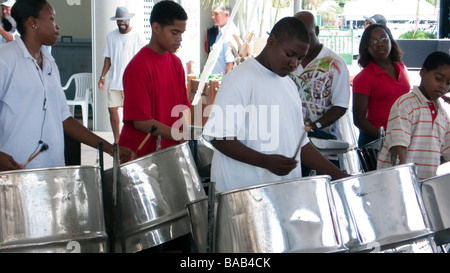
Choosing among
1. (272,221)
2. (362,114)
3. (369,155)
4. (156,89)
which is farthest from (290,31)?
(362,114)

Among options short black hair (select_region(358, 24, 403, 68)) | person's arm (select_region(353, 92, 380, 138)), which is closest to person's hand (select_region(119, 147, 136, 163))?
person's arm (select_region(353, 92, 380, 138))

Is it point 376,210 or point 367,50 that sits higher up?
point 367,50

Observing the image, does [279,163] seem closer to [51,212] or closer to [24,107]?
[51,212]

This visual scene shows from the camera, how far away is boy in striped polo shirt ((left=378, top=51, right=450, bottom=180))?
2092 mm

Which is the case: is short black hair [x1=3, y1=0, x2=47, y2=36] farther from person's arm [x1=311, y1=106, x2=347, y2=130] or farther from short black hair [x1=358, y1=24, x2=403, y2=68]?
short black hair [x1=358, y1=24, x2=403, y2=68]

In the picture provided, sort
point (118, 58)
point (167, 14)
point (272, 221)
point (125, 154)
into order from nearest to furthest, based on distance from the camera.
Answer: point (272, 221), point (125, 154), point (167, 14), point (118, 58)

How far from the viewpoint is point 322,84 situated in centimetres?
240

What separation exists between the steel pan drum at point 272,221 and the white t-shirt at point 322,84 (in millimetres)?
986

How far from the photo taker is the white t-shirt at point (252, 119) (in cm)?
156

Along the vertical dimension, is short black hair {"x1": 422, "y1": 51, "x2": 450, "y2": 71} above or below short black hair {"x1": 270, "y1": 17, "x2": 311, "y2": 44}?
below

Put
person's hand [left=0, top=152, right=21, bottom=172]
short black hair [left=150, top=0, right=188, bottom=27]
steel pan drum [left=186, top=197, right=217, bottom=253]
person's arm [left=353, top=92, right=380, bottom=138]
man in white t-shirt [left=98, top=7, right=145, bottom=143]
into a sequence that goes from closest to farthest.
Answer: steel pan drum [left=186, top=197, right=217, bottom=253] → person's hand [left=0, top=152, right=21, bottom=172] → short black hair [left=150, top=0, right=188, bottom=27] → person's arm [left=353, top=92, right=380, bottom=138] → man in white t-shirt [left=98, top=7, right=145, bottom=143]

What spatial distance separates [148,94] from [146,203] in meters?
0.48

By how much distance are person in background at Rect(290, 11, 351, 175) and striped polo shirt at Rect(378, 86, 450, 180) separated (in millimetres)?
290

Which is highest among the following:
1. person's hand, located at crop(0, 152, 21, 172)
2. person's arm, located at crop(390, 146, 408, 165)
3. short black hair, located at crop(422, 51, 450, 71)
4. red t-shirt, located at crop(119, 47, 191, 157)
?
short black hair, located at crop(422, 51, 450, 71)
